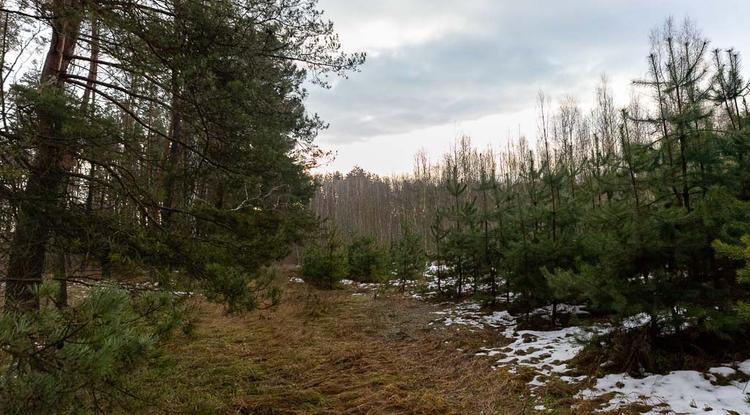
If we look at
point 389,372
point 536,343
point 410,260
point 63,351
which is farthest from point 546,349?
point 410,260

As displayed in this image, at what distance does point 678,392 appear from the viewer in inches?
150

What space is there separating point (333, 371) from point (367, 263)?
11.4m

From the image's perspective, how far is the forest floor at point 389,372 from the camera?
12.8ft

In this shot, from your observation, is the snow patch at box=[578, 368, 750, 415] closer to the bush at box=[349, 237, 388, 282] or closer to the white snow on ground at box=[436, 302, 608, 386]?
the white snow on ground at box=[436, 302, 608, 386]

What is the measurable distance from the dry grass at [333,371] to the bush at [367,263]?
24.4 ft

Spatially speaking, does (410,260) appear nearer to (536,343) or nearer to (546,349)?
(536,343)

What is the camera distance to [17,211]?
381cm

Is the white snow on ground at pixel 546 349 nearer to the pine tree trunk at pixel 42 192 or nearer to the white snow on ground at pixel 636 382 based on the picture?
the white snow on ground at pixel 636 382

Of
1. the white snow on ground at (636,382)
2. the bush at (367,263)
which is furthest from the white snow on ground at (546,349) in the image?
the bush at (367,263)

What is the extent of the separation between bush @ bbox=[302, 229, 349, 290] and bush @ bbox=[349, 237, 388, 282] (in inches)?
112

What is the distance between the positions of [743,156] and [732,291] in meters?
1.64

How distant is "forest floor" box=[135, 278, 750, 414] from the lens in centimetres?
391

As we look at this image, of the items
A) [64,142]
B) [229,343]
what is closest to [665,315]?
[229,343]

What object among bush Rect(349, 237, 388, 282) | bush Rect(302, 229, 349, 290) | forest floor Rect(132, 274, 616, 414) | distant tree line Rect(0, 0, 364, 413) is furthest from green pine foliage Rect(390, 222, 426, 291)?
distant tree line Rect(0, 0, 364, 413)
